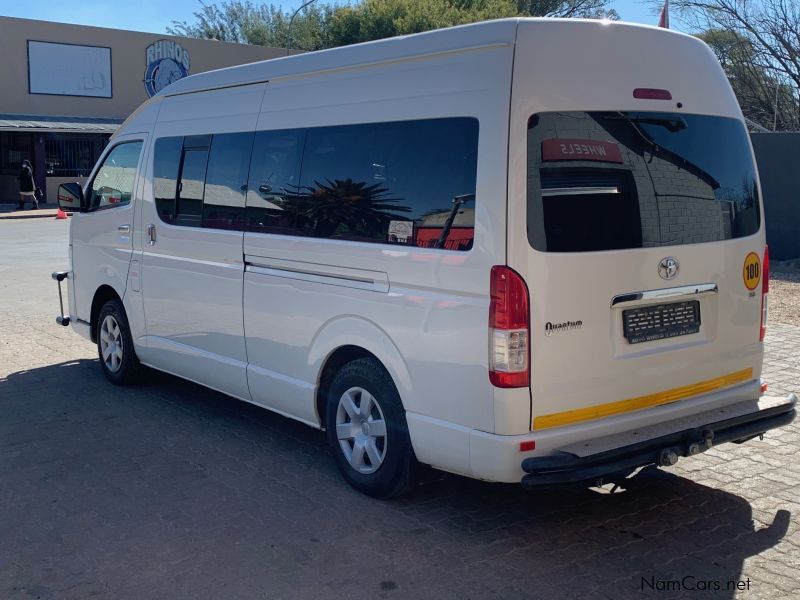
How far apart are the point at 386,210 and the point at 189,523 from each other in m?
1.96

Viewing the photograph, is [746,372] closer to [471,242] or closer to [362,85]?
[471,242]

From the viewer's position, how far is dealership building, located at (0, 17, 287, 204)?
104ft

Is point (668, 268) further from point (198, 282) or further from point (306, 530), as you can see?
point (198, 282)

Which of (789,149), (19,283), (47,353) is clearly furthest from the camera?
(789,149)

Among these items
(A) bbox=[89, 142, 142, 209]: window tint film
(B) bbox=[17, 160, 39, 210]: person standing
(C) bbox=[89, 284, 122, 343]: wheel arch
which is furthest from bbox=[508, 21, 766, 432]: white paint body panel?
(B) bbox=[17, 160, 39, 210]: person standing

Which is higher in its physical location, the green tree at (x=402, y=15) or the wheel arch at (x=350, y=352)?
the green tree at (x=402, y=15)

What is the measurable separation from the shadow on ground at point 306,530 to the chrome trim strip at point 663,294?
1192mm

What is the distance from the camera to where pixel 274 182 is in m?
5.72

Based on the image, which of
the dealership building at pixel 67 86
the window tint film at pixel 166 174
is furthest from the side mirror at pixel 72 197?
the dealership building at pixel 67 86

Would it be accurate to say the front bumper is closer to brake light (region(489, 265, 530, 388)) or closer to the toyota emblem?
brake light (region(489, 265, 530, 388))

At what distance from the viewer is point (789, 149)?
14.8 meters

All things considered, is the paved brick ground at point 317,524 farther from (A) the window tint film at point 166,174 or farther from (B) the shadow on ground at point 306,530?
(A) the window tint film at point 166,174

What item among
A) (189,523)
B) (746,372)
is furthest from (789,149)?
(189,523)

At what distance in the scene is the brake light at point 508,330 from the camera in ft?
13.7
